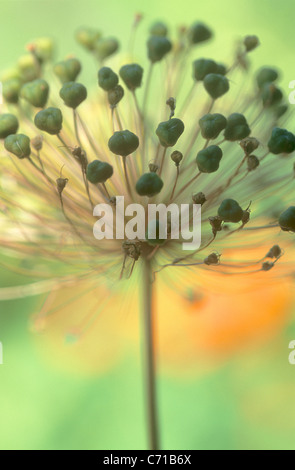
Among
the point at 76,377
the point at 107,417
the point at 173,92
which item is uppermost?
the point at 173,92

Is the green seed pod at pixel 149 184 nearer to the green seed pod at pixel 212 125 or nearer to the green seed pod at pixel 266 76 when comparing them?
the green seed pod at pixel 212 125

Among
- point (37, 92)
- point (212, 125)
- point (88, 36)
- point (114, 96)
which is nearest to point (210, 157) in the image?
point (212, 125)

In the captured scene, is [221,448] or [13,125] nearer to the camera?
[13,125]

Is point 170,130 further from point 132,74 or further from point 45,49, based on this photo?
point 45,49

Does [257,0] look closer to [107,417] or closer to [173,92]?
[173,92]
